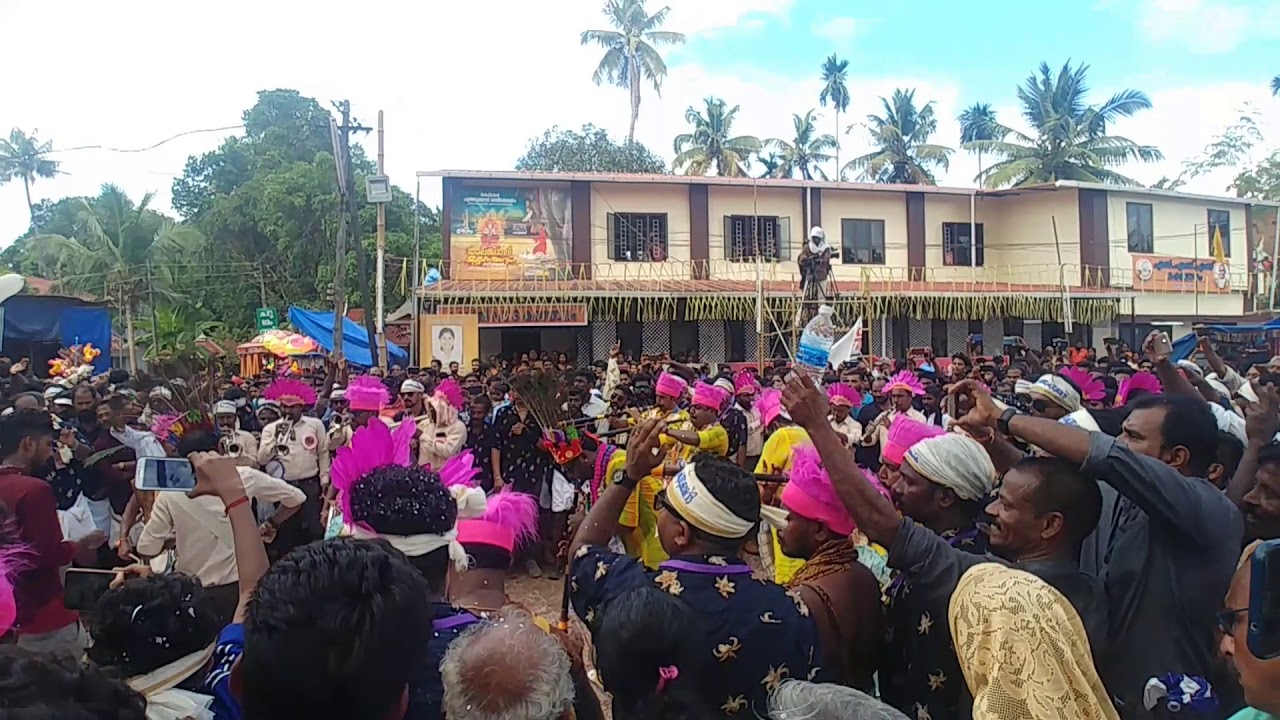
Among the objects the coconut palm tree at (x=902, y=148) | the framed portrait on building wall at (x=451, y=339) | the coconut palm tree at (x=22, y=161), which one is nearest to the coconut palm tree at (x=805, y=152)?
the coconut palm tree at (x=902, y=148)

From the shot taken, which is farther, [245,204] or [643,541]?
[245,204]

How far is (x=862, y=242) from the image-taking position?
79.5 feet

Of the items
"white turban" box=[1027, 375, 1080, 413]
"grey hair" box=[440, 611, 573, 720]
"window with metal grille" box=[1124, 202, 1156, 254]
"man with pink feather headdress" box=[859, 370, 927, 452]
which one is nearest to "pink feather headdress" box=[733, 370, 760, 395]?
"man with pink feather headdress" box=[859, 370, 927, 452]

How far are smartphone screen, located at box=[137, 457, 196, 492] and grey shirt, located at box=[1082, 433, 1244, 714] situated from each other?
2.46 meters

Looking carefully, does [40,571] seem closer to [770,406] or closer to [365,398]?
[365,398]

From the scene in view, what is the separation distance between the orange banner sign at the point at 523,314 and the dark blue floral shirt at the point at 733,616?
17501 millimetres

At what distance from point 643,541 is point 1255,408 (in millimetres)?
→ 2803

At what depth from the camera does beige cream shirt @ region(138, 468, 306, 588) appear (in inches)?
162

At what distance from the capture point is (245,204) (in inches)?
1168

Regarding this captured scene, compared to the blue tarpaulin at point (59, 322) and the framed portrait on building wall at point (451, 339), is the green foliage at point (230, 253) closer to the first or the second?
the blue tarpaulin at point (59, 322)

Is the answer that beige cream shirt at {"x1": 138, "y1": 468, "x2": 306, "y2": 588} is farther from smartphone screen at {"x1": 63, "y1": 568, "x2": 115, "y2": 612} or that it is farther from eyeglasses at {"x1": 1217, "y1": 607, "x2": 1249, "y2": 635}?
eyeglasses at {"x1": 1217, "y1": 607, "x2": 1249, "y2": 635}

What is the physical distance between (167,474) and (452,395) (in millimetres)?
5906

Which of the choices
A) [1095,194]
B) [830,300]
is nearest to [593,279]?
[830,300]

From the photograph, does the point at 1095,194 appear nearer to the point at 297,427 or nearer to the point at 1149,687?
the point at 297,427
